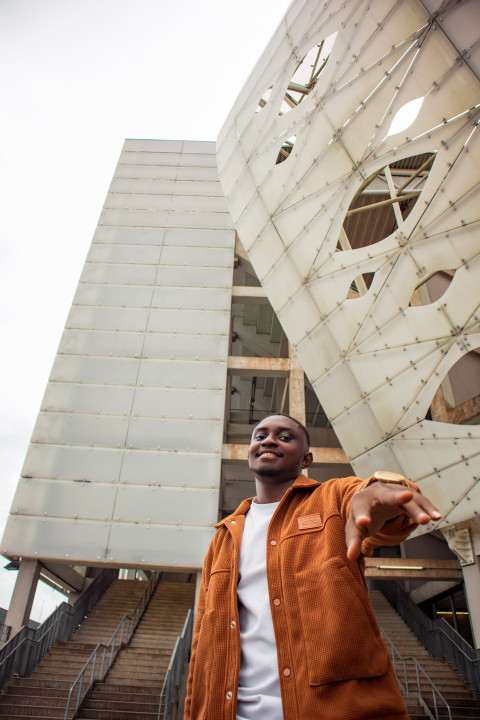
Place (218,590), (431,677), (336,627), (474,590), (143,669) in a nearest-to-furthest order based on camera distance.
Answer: (336,627)
(218,590)
(474,590)
(431,677)
(143,669)

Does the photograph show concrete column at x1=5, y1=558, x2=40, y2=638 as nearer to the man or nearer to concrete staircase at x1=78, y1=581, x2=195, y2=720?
concrete staircase at x1=78, y1=581, x2=195, y2=720

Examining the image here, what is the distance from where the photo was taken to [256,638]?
1854 millimetres

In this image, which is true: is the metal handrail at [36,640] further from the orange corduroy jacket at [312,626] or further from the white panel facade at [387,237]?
the orange corduroy jacket at [312,626]

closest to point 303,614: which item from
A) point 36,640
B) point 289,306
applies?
point 289,306

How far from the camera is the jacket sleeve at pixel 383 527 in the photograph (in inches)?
66.3

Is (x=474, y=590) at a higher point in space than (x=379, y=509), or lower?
higher

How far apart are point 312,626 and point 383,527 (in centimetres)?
48

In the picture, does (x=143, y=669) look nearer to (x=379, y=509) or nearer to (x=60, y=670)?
(x=60, y=670)

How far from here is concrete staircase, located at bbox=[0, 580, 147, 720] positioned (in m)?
9.12

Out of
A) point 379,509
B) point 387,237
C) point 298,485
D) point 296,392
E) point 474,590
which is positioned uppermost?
point 296,392

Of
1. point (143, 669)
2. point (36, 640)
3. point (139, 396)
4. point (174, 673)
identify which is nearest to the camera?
point (174, 673)

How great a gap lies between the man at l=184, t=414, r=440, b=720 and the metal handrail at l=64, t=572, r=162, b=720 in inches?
334

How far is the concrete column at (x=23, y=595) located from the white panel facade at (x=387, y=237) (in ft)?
33.4

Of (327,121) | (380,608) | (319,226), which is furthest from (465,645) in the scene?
(327,121)
